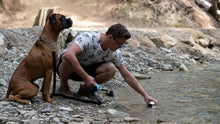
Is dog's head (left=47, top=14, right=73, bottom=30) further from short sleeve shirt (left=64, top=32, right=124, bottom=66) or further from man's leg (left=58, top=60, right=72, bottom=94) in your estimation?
man's leg (left=58, top=60, right=72, bottom=94)

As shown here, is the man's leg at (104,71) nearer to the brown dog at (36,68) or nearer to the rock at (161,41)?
the brown dog at (36,68)

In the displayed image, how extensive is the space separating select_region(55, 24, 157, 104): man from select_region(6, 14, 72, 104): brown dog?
245 millimetres

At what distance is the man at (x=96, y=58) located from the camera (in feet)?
10.6

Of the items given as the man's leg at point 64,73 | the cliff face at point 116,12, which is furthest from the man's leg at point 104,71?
the cliff face at point 116,12

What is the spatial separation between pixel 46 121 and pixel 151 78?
436 centimetres

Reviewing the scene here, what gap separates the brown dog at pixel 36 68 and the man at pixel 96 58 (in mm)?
245

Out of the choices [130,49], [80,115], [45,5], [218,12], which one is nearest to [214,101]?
[80,115]

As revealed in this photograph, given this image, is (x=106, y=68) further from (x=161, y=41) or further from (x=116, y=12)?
(x=116, y=12)

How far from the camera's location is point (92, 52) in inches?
141

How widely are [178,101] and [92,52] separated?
1.69 m

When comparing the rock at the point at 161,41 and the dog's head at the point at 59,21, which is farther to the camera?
the rock at the point at 161,41

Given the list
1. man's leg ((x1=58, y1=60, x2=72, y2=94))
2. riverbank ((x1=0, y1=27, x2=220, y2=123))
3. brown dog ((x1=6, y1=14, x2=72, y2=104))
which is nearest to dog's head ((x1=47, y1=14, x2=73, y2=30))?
brown dog ((x1=6, y1=14, x2=72, y2=104))

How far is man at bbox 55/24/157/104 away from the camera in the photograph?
3.24m

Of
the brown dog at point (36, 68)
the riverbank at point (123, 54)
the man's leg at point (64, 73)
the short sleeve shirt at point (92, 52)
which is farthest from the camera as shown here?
the man's leg at point (64, 73)
